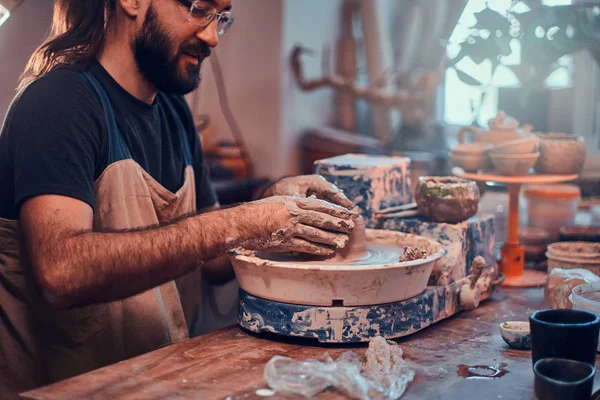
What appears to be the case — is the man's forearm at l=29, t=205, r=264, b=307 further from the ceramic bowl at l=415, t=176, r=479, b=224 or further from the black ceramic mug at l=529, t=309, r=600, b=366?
the black ceramic mug at l=529, t=309, r=600, b=366

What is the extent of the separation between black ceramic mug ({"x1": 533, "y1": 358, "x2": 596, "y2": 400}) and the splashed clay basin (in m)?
0.42

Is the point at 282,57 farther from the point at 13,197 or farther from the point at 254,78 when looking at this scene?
the point at 13,197

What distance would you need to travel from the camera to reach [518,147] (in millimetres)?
2447

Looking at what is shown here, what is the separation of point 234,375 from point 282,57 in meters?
3.05

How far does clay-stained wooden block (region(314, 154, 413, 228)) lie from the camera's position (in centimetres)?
215

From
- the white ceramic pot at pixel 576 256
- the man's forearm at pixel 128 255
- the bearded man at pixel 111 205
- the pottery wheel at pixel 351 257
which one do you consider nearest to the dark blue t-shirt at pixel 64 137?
the bearded man at pixel 111 205

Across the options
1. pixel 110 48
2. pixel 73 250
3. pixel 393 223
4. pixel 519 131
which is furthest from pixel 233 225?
pixel 519 131

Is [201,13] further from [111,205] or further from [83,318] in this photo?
[83,318]

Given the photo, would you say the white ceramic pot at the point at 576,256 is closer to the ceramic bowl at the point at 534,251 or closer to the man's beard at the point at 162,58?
the ceramic bowl at the point at 534,251

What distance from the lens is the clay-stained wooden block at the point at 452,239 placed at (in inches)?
79.5

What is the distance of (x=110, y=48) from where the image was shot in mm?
2115

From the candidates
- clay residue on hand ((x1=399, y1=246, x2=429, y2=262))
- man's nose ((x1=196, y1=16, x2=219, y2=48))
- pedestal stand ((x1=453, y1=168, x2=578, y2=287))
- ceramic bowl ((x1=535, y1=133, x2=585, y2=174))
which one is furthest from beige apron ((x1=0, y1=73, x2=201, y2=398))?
ceramic bowl ((x1=535, y1=133, x2=585, y2=174))

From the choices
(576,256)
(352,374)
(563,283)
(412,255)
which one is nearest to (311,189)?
(412,255)

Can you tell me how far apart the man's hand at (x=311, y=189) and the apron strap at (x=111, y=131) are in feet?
1.47
